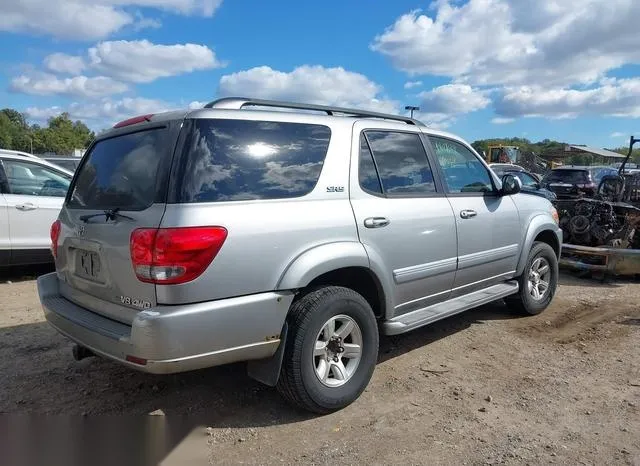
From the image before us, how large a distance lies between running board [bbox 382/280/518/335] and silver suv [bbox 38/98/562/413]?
23 mm

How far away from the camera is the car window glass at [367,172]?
3801 millimetres

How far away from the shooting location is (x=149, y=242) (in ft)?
9.48

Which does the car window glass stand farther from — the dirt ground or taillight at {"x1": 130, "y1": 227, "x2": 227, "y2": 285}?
the dirt ground

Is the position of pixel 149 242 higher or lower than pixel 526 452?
higher

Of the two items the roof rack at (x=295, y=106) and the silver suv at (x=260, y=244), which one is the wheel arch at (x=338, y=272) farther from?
the roof rack at (x=295, y=106)

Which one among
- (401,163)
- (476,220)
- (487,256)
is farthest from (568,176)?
(401,163)

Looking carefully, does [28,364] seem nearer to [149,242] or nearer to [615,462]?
[149,242]

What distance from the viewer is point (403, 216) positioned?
156 inches

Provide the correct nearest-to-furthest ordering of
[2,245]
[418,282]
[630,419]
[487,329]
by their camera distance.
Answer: [630,419], [418,282], [487,329], [2,245]

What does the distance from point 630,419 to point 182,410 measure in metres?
2.91

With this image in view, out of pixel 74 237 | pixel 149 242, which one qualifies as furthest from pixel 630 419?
pixel 74 237

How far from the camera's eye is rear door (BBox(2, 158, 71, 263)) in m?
7.00

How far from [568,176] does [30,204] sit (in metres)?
17.1

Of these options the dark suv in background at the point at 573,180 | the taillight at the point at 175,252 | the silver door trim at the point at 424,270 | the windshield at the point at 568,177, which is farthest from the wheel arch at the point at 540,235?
the windshield at the point at 568,177
